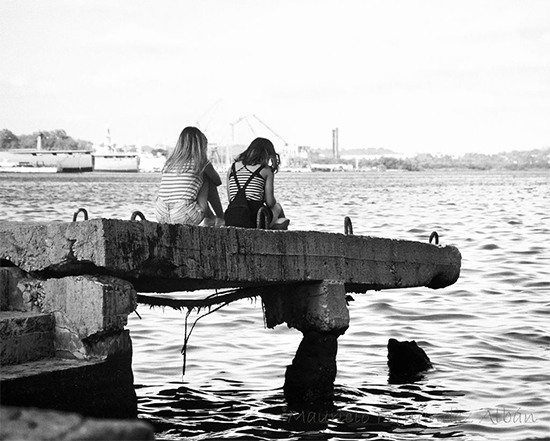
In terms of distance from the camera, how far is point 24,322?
22.2 ft

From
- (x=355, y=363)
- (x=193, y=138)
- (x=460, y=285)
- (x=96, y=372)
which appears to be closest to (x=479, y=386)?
(x=355, y=363)

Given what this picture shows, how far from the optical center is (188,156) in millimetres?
9109

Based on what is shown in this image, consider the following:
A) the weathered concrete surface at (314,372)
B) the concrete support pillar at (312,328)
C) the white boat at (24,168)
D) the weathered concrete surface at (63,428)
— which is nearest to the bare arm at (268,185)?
the concrete support pillar at (312,328)

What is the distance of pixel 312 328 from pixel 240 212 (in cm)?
141

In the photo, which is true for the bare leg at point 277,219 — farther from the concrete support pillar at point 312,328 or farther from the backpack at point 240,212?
the concrete support pillar at point 312,328

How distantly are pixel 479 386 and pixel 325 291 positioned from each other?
2373 millimetres

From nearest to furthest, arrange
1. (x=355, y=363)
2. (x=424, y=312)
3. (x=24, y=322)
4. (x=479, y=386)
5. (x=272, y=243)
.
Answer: (x=24, y=322)
(x=272, y=243)
(x=479, y=386)
(x=355, y=363)
(x=424, y=312)

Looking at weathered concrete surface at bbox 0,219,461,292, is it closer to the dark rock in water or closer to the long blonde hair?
the dark rock in water

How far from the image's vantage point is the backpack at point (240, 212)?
9.44 meters

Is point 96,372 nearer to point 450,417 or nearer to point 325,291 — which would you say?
point 325,291

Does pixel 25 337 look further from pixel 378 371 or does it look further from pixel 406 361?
pixel 406 361

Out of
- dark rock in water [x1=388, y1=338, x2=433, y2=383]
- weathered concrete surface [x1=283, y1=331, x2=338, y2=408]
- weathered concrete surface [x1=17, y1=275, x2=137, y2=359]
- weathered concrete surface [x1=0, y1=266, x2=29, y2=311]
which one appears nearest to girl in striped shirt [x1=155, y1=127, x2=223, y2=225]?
weathered concrete surface [x1=283, y1=331, x2=338, y2=408]

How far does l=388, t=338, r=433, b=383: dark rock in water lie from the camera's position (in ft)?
34.5

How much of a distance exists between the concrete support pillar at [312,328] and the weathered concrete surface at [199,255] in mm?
214
